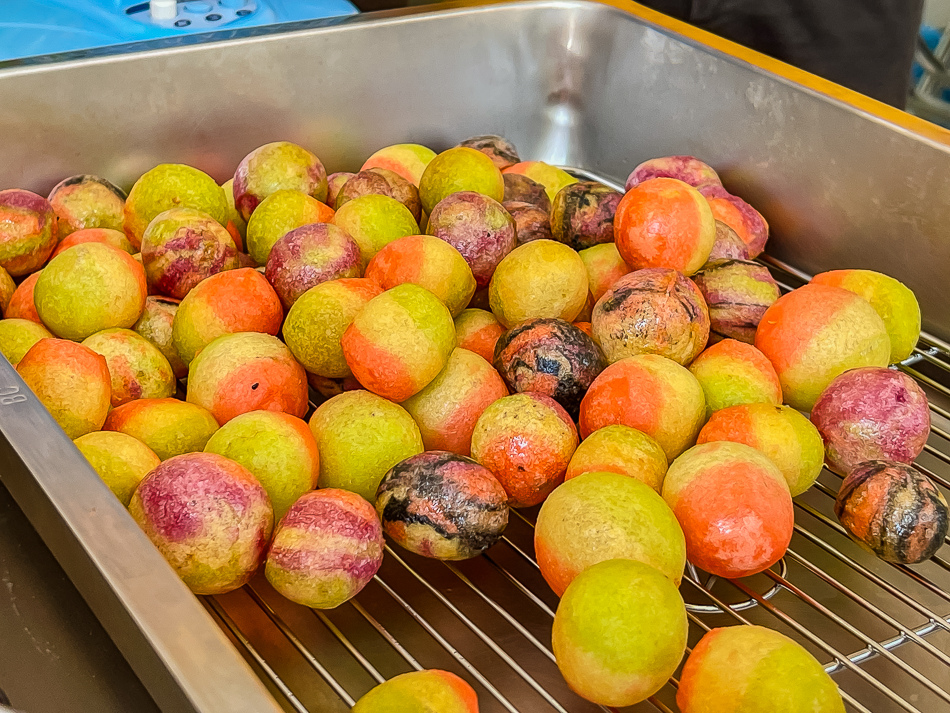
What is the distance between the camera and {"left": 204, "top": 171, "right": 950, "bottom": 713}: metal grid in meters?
0.76

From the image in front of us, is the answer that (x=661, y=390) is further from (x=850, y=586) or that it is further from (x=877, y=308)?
(x=877, y=308)

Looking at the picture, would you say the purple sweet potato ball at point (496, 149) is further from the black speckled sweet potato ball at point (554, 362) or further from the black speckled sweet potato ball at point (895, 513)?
the black speckled sweet potato ball at point (895, 513)

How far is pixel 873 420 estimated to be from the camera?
0.93m

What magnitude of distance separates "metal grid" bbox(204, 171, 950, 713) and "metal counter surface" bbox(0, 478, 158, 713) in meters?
0.10

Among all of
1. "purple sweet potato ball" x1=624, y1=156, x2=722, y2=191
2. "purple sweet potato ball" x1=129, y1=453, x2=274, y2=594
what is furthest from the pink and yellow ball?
"purple sweet potato ball" x1=624, y1=156, x2=722, y2=191

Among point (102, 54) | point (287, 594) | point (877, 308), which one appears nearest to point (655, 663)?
point (287, 594)

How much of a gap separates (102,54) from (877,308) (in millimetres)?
1077

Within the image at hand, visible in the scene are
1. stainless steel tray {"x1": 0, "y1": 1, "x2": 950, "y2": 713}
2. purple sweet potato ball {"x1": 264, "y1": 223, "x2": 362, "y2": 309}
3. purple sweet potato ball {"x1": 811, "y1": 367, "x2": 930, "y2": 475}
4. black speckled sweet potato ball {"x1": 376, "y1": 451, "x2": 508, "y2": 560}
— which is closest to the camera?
stainless steel tray {"x1": 0, "y1": 1, "x2": 950, "y2": 713}

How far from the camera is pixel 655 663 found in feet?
2.13

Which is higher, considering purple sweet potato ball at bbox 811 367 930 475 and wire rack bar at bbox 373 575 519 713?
purple sweet potato ball at bbox 811 367 930 475

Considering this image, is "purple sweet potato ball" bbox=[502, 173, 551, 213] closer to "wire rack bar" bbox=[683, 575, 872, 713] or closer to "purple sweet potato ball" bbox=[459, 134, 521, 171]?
"purple sweet potato ball" bbox=[459, 134, 521, 171]

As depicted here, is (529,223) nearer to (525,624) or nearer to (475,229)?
(475,229)

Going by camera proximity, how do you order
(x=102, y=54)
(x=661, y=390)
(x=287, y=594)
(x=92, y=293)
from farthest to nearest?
1. (x=102, y=54)
2. (x=92, y=293)
3. (x=661, y=390)
4. (x=287, y=594)

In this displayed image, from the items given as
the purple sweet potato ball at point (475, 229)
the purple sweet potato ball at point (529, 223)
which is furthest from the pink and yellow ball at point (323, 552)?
A: the purple sweet potato ball at point (529, 223)
